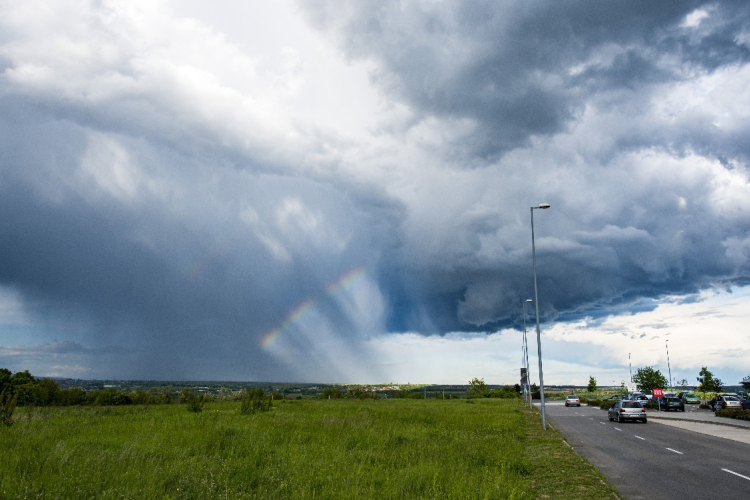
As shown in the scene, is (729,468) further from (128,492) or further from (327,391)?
(327,391)

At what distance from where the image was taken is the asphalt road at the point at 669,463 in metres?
10.7

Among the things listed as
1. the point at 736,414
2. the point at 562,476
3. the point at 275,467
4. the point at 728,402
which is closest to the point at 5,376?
the point at 275,467

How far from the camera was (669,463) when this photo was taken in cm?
1479

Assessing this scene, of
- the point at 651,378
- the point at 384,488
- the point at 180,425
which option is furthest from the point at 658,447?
the point at 651,378

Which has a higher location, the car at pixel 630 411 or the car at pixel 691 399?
the car at pixel 630 411

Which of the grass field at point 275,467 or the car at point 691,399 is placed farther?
the car at point 691,399

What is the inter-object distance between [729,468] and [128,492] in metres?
15.5

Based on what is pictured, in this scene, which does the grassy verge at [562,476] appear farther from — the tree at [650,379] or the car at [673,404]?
the tree at [650,379]

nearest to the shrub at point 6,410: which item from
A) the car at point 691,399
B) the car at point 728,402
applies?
the car at point 728,402

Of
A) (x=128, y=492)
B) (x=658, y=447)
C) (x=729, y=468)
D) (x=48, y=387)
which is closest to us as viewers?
(x=128, y=492)

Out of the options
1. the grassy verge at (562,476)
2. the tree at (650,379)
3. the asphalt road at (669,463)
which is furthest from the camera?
the tree at (650,379)

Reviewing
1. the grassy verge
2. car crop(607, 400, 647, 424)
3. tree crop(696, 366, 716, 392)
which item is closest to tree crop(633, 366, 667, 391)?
tree crop(696, 366, 716, 392)

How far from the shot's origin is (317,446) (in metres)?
14.2

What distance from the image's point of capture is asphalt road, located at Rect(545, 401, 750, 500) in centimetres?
1070
